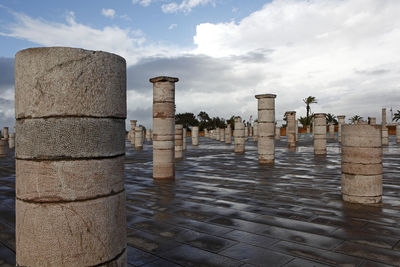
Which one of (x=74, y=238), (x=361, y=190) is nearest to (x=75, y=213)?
(x=74, y=238)

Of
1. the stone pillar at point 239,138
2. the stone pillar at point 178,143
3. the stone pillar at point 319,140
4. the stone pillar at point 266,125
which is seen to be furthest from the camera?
the stone pillar at point 239,138

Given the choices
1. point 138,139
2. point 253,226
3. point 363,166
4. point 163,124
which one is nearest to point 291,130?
point 138,139

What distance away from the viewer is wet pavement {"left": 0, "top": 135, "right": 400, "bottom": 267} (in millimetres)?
3693

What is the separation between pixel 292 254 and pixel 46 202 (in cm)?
280

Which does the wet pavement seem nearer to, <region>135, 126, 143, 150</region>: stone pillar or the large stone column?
the large stone column

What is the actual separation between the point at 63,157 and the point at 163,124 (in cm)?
732

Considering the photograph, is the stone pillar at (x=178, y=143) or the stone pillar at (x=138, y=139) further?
the stone pillar at (x=138, y=139)

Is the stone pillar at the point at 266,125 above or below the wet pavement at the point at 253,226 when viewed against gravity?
above

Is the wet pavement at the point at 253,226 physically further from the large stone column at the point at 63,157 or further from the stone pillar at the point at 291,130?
the stone pillar at the point at 291,130

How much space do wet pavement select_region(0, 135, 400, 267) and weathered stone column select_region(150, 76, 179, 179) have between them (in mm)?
1220

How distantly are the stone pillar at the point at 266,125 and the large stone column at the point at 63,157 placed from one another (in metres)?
11.4

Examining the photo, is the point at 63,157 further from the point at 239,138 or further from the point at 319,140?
the point at 239,138

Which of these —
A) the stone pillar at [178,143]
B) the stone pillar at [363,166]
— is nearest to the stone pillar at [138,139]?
the stone pillar at [178,143]

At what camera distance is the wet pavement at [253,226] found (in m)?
3.69
